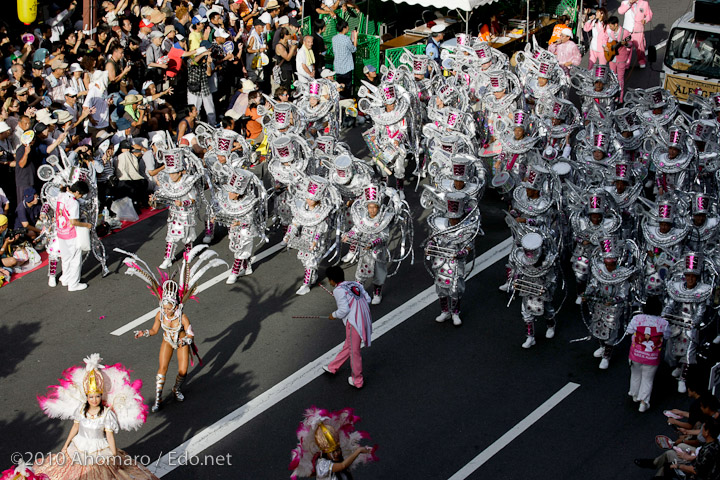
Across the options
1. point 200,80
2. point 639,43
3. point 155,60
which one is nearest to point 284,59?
point 200,80

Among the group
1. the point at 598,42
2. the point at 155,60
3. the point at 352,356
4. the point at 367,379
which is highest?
the point at 155,60

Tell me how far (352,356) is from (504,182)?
17.2ft

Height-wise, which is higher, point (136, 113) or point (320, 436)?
point (136, 113)

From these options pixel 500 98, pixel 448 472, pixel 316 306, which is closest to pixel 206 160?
pixel 316 306

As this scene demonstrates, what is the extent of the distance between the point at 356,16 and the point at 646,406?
1411 cm

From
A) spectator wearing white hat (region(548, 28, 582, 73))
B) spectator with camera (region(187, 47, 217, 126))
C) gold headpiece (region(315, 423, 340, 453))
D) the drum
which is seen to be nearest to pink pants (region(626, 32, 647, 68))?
spectator wearing white hat (region(548, 28, 582, 73))

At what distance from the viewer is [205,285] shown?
576 inches

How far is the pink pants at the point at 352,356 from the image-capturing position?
11.8 meters

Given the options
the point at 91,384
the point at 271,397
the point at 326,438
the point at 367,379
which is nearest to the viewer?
the point at 326,438

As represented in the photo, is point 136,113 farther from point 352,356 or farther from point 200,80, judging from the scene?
point 352,356

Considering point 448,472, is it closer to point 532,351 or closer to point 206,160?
point 532,351

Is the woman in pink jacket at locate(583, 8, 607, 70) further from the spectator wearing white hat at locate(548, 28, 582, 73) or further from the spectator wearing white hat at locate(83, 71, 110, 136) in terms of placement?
the spectator wearing white hat at locate(83, 71, 110, 136)

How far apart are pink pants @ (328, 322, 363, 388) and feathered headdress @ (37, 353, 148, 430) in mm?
2942

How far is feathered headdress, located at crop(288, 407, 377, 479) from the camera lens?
9.02 meters
